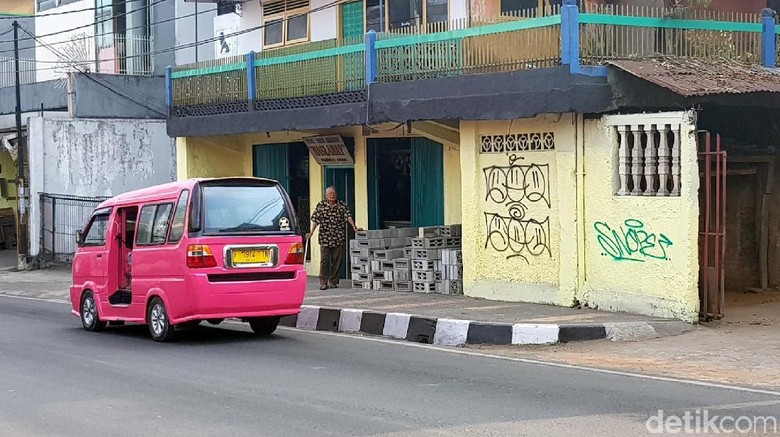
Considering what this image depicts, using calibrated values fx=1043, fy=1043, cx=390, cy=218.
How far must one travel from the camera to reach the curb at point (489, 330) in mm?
12203

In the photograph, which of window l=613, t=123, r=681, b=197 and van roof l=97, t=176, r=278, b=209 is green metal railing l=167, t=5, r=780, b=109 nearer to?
window l=613, t=123, r=681, b=197

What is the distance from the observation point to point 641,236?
13219 millimetres

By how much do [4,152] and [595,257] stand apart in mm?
25773

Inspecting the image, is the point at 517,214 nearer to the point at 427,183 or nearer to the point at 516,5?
the point at 427,183

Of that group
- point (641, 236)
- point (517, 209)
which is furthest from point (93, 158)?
point (641, 236)

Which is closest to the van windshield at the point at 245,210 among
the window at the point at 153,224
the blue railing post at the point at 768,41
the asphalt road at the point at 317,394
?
the window at the point at 153,224

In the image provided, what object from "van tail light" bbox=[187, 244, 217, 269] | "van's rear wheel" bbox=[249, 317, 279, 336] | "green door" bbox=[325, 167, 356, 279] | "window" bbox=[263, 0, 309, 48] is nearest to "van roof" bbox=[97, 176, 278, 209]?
"van tail light" bbox=[187, 244, 217, 269]

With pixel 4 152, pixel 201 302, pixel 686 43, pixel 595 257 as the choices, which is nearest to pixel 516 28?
pixel 686 43

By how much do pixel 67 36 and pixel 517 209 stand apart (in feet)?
72.2

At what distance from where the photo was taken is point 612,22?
13.9m

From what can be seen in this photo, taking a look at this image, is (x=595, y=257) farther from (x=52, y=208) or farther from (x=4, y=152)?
(x=4, y=152)

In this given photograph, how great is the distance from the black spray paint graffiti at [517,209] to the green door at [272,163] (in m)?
7.23

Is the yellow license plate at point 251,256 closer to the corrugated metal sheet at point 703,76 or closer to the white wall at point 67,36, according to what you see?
the corrugated metal sheet at point 703,76

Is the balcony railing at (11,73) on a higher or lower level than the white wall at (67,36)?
lower
